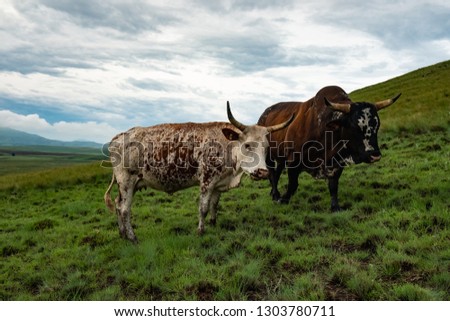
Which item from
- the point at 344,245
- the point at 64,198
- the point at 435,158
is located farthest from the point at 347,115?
the point at 64,198

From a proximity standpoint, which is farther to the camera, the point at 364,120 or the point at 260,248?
the point at 364,120

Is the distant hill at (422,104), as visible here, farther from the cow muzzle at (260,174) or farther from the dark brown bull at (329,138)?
the cow muzzle at (260,174)

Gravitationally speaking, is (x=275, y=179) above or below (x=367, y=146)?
below

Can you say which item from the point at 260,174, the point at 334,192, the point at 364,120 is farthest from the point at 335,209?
the point at 260,174

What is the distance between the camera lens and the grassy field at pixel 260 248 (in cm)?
550

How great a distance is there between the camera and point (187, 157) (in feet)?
26.7

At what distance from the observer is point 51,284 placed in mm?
6520

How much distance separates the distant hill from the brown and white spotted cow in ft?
46.1

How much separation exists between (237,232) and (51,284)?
3529 millimetres

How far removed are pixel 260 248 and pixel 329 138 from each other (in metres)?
3.57

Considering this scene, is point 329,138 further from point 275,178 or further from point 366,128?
point 275,178

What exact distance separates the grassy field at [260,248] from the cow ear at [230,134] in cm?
195

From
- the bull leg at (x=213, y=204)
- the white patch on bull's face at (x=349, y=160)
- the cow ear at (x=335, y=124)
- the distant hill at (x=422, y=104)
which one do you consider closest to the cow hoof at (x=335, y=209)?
the white patch on bull's face at (x=349, y=160)
